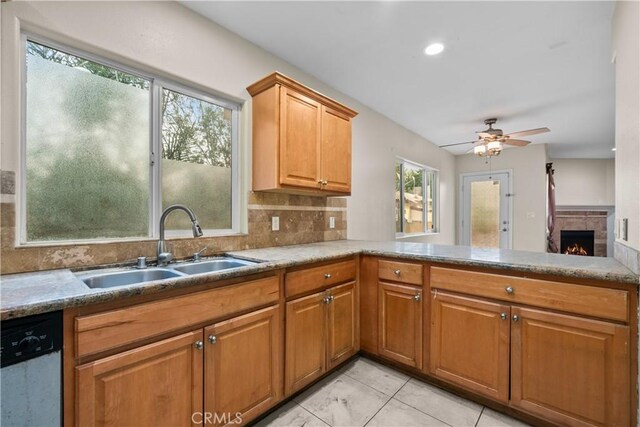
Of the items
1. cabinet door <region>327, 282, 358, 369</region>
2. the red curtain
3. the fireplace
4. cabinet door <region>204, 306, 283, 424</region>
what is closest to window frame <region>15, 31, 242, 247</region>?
cabinet door <region>204, 306, 283, 424</region>

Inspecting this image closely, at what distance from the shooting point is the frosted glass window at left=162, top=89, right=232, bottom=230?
1924mm

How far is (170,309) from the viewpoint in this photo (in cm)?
121

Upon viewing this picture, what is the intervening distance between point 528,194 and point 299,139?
543 cm

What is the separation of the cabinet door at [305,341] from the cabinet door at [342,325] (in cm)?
8

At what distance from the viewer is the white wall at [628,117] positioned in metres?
1.34

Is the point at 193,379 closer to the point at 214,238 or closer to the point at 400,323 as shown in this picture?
the point at 214,238

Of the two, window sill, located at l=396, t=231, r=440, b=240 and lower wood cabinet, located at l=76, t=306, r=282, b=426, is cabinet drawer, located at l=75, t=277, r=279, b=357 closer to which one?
lower wood cabinet, located at l=76, t=306, r=282, b=426

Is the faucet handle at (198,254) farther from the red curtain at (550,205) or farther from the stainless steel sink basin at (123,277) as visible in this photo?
the red curtain at (550,205)

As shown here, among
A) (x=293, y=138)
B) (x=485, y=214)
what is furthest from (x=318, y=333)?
(x=485, y=214)

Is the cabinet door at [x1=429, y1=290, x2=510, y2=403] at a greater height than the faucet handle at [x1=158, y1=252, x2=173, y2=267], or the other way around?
the faucet handle at [x1=158, y1=252, x2=173, y2=267]

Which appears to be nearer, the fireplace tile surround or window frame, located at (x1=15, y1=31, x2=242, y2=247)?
window frame, located at (x1=15, y1=31, x2=242, y2=247)

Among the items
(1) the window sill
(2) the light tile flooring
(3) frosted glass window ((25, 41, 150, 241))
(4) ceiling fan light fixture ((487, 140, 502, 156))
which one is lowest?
(2) the light tile flooring

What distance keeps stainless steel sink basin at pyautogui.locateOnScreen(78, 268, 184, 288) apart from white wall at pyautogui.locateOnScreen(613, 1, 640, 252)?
2.30 m

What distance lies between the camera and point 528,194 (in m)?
5.61
